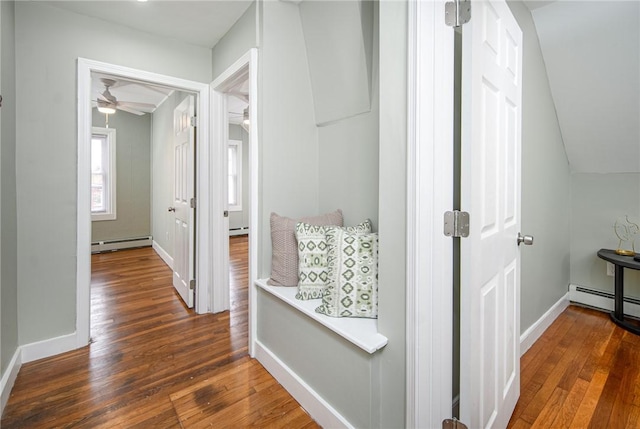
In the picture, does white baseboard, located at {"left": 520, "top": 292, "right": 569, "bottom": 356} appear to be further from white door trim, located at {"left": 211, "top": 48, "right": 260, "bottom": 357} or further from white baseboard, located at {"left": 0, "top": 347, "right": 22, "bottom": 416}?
white baseboard, located at {"left": 0, "top": 347, "right": 22, "bottom": 416}

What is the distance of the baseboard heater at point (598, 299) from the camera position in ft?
8.75

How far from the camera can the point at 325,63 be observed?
2006 millimetres

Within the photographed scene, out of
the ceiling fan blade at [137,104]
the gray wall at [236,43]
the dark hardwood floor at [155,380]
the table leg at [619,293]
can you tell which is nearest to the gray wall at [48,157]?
the dark hardwood floor at [155,380]

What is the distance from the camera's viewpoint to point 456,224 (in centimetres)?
112

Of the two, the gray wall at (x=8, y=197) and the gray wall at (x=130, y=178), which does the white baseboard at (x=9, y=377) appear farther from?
the gray wall at (x=130, y=178)

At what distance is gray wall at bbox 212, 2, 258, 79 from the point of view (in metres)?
2.12

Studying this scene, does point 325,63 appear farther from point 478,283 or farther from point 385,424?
point 385,424

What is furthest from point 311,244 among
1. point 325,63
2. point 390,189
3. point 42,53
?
point 42,53

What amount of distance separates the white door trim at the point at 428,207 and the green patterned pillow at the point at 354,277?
0.31 meters

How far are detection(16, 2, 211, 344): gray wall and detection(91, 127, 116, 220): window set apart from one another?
12.0 feet

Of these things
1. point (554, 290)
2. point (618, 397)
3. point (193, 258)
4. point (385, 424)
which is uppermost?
point (193, 258)

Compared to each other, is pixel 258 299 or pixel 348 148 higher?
pixel 348 148

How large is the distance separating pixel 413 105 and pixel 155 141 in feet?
18.1

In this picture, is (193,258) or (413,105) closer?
→ (413,105)
